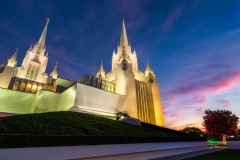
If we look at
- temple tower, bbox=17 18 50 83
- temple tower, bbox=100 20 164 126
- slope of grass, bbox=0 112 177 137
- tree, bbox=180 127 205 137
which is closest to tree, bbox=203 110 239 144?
slope of grass, bbox=0 112 177 137

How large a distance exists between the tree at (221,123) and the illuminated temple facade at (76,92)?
15.3m

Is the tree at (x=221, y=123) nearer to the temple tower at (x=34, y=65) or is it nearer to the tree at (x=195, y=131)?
the tree at (x=195, y=131)

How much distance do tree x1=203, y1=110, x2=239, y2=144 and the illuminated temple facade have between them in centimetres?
1531

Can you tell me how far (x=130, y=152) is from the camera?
468cm

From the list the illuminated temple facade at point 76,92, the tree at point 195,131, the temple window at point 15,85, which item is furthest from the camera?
the tree at point 195,131

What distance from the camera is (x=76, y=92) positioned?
2073 centimetres

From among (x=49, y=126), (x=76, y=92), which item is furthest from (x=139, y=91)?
(x=49, y=126)

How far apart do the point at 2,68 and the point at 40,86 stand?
31.7 feet

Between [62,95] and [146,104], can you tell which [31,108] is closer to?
[62,95]

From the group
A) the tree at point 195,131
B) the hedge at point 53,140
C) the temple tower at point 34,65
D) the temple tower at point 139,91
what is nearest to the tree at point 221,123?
the temple tower at point 139,91

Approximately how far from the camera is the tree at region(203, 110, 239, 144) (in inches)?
583

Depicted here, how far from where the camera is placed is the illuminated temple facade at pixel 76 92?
69.9ft

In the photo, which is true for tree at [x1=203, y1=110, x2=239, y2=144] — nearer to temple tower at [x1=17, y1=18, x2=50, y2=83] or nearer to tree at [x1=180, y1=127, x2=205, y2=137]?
tree at [x1=180, y1=127, x2=205, y2=137]

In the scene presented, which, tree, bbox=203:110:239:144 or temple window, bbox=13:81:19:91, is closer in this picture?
tree, bbox=203:110:239:144
